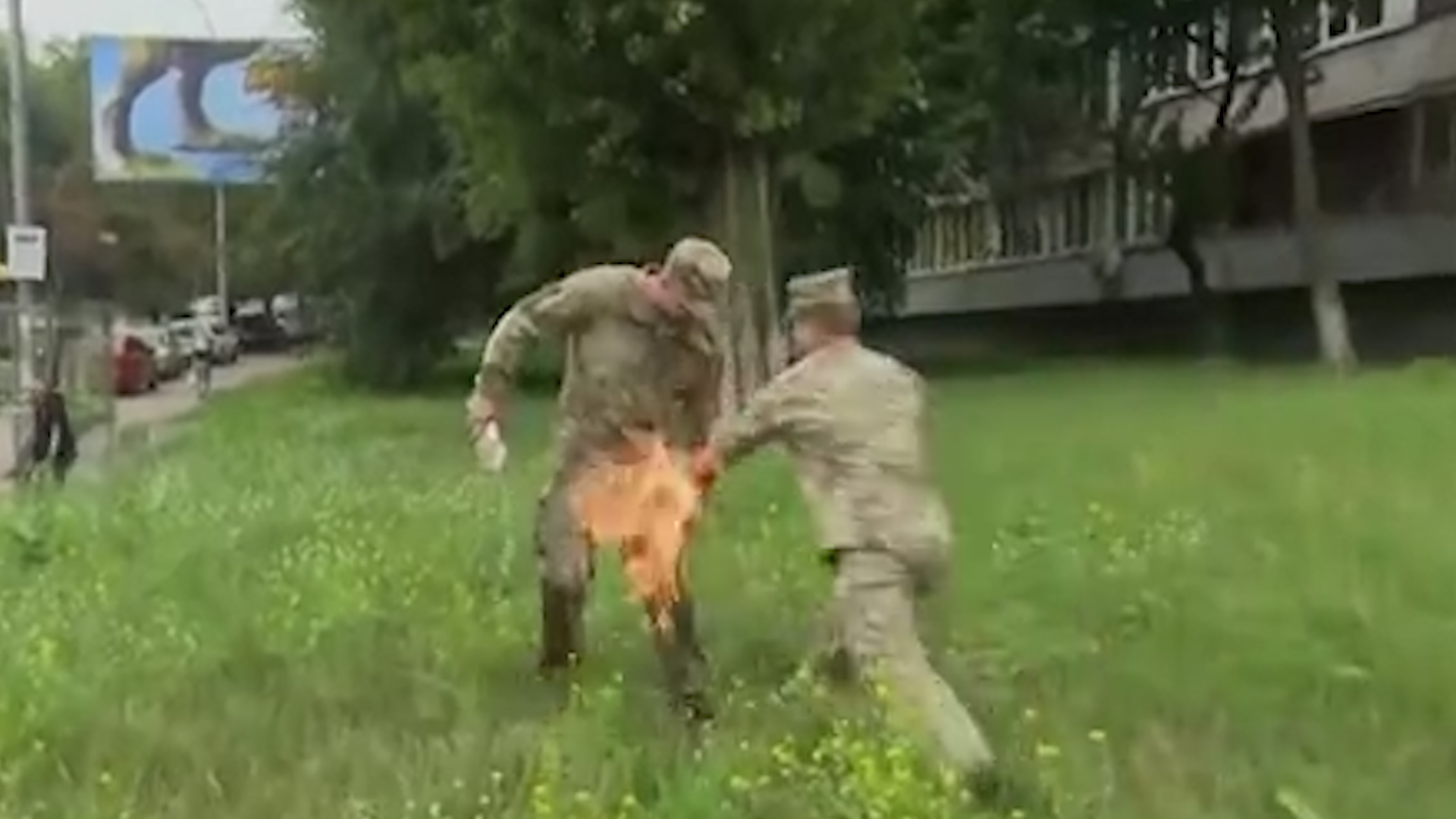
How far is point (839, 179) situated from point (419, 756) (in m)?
27.7

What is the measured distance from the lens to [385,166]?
43031mm

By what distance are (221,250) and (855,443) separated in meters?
61.6

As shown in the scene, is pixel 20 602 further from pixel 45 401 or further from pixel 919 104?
pixel 919 104

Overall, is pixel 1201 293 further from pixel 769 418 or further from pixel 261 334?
pixel 769 418

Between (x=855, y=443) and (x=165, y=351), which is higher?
(x=855, y=443)

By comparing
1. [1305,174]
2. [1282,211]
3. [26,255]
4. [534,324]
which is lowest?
[534,324]

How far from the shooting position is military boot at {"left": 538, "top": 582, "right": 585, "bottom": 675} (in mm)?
9664

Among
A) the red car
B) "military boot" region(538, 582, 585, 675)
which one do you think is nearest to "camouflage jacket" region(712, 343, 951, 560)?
"military boot" region(538, 582, 585, 675)

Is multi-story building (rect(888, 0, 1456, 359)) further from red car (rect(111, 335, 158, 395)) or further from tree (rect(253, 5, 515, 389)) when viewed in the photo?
red car (rect(111, 335, 158, 395))

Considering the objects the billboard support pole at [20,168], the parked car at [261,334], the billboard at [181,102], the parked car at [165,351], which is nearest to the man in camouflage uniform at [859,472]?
the billboard support pole at [20,168]

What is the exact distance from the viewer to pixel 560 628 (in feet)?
32.0

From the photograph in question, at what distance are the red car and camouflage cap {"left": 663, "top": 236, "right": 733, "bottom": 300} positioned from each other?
131ft

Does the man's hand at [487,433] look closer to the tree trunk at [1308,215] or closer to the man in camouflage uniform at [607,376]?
the man in camouflage uniform at [607,376]

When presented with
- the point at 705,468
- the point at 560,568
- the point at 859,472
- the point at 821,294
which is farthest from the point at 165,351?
the point at 859,472
